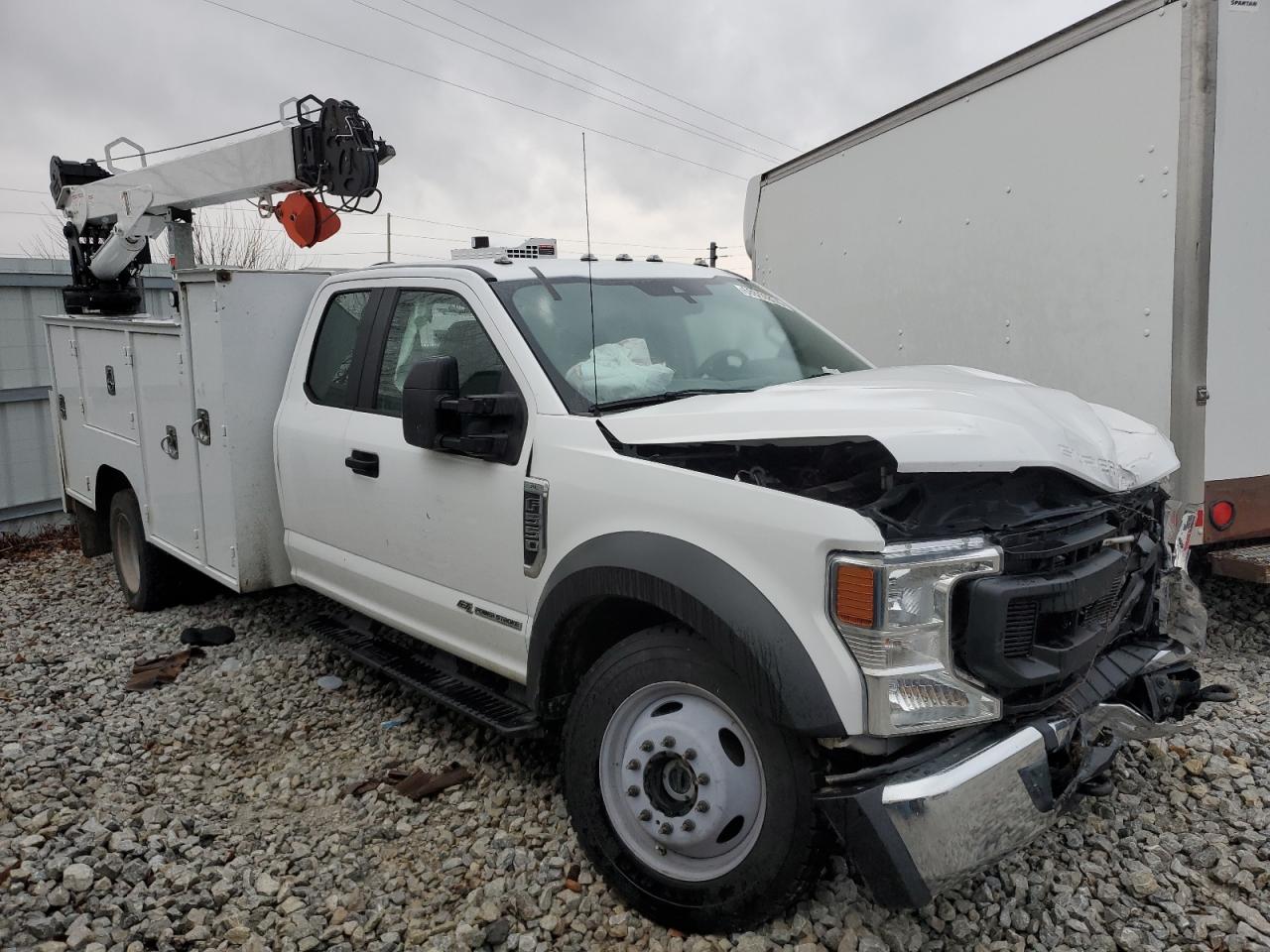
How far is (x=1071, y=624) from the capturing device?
2.59m

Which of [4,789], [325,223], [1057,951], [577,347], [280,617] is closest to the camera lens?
[1057,951]

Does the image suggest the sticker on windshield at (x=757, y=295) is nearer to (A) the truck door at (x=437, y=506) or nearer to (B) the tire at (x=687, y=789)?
(A) the truck door at (x=437, y=506)

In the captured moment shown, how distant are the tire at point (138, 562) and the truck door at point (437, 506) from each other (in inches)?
94.8

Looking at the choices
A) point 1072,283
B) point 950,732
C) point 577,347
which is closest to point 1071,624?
point 950,732

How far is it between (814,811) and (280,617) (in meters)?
4.35

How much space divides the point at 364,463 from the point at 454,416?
81 centimetres

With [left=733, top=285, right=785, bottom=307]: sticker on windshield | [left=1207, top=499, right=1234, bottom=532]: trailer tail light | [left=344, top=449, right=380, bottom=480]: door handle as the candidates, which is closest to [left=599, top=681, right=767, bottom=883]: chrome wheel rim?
[left=344, top=449, right=380, bottom=480]: door handle

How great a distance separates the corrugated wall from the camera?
29.0ft

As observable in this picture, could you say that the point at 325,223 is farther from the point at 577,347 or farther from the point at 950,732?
the point at 950,732

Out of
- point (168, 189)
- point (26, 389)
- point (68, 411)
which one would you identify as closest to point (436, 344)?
point (168, 189)

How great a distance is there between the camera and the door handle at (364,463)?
13.1ft

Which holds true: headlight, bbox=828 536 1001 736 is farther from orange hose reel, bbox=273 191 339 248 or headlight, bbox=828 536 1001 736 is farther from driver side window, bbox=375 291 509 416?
orange hose reel, bbox=273 191 339 248

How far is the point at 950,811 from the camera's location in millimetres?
2289

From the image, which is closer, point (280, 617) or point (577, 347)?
point (577, 347)
